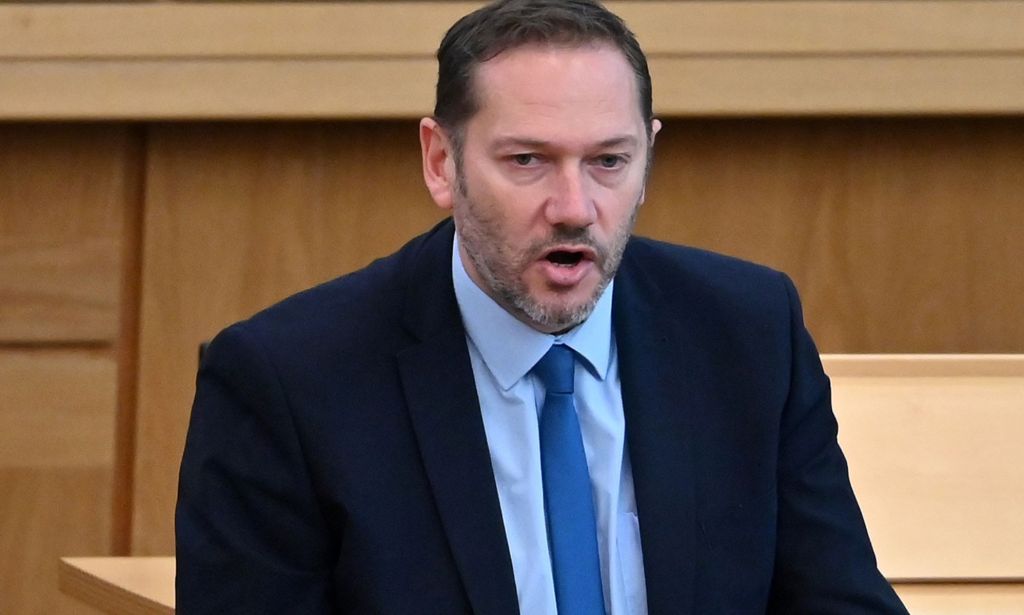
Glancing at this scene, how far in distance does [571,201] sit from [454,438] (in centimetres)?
30

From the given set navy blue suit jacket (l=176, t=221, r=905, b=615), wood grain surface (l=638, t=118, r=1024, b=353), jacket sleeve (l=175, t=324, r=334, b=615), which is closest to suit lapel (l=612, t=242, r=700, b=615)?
navy blue suit jacket (l=176, t=221, r=905, b=615)

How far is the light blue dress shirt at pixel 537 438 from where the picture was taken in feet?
5.59

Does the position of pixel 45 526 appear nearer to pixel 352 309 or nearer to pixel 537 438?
pixel 352 309

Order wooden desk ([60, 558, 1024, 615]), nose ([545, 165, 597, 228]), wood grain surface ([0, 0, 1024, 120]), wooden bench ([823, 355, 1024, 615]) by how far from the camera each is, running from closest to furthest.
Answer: nose ([545, 165, 597, 228]) < wooden desk ([60, 558, 1024, 615]) < wooden bench ([823, 355, 1024, 615]) < wood grain surface ([0, 0, 1024, 120])

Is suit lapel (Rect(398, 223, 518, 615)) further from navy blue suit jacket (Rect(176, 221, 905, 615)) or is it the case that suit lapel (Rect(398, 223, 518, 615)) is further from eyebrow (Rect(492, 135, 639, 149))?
eyebrow (Rect(492, 135, 639, 149))

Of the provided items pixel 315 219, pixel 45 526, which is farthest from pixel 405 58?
pixel 45 526

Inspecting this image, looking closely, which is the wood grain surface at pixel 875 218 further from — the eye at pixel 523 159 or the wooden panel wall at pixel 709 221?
the eye at pixel 523 159

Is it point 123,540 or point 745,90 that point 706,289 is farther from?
point 123,540

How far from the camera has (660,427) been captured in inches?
68.9

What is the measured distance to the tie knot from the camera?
5.75 ft

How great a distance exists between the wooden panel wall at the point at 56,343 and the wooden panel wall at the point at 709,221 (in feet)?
0.23

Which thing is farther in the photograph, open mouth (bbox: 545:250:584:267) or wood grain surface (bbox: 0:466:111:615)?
wood grain surface (bbox: 0:466:111:615)

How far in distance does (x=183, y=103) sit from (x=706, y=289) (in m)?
1.36

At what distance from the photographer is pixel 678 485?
1.73 meters
